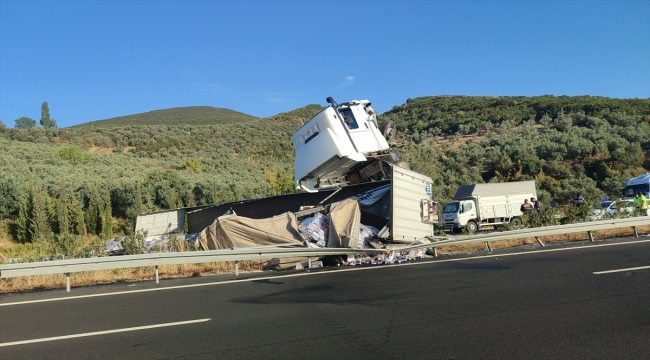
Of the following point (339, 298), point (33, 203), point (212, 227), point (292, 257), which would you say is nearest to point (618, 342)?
point (339, 298)

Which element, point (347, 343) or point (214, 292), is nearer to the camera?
point (347, 343)

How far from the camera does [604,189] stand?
35938 millimetres

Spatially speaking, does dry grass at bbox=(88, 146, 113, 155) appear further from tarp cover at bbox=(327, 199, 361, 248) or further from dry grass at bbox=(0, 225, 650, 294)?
tarp cover at bbox=(327, 199, 361, 248)

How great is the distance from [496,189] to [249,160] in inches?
1376

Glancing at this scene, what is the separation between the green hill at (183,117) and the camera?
10138 cm

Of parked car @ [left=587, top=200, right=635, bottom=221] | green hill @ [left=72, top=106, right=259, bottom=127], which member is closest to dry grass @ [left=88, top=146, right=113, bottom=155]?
green hill @ [left=72, top=106, right=259, bottom=127]

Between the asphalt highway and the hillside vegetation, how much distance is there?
565 cm

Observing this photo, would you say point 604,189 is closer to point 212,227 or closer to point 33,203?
point 212,227

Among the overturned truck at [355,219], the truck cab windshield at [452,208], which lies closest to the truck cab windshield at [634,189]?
the truck cab windshield at [452,208]

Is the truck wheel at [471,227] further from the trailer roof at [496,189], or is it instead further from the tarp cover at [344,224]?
the tarp cover at [344,224]

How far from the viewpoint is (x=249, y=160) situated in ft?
201

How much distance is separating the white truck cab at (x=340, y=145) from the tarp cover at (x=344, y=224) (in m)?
1.85

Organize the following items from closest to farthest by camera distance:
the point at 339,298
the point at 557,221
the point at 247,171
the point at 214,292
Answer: the point at 339,298 < the point at 214,292 < the point at 557,221 < the point at 247,171

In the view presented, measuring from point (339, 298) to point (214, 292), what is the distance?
2246 millimetres
